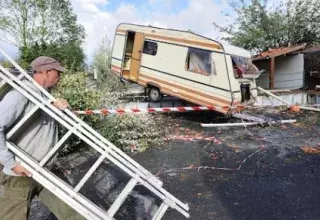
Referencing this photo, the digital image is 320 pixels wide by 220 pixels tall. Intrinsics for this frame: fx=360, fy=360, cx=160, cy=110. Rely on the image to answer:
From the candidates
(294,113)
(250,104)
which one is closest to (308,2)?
(294,113)

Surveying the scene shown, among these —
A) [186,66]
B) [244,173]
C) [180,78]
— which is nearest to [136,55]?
[180,78]

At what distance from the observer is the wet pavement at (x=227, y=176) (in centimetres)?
491

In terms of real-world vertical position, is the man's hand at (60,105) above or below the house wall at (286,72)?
below

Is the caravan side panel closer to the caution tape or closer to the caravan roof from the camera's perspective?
the caravan roof

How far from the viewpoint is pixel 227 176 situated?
21.0ft

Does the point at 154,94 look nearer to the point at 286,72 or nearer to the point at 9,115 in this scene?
the point at 286,72

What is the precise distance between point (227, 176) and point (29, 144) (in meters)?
4.09

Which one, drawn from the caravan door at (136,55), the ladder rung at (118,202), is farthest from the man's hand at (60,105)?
the caravan door at (136,55)

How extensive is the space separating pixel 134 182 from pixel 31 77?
135 centimetres

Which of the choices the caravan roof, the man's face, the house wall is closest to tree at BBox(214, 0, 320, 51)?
the house wall

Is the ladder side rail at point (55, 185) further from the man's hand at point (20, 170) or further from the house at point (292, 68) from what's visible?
the house at point (292, 68)

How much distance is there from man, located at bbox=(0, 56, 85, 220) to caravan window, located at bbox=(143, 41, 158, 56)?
985 cm

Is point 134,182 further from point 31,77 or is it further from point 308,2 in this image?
point 308,2

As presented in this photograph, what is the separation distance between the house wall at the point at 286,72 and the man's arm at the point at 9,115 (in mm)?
19178
